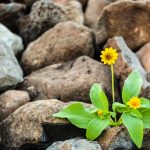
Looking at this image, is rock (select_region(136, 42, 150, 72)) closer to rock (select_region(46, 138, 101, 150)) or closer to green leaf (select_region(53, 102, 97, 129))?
green leaf (select_region(53, 102, 97, 129))

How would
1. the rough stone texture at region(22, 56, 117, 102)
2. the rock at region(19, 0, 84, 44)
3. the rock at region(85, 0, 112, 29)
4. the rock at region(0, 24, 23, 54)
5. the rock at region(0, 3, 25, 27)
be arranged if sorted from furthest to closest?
the rock at region(85, 0, 112, 29)
the rock at region(0, 3, 25, 27)
the rock at region(19, 0, 84, 44)
the rock at region(0, 24, 23, 54)
the rough stone texture at region(22, 56, 117, 102)

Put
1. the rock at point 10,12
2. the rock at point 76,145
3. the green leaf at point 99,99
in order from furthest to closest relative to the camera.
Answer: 1. the rock at point 10,12
2. the green leaf at point 99,99
3. the rock at point 76,145

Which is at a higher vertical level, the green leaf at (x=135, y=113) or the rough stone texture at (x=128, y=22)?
the rough stone texture at (x=128, y=22)

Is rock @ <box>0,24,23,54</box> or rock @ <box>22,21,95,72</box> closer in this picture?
rock @ <box>22,21,95,72</box>

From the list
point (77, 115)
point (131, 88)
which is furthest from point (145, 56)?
point (77, 115)

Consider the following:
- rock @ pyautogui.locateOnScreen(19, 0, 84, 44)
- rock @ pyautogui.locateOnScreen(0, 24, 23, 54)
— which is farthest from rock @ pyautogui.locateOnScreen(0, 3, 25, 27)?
rock @ pyautogui.locateOnScreen(0, 24, 23, 54)

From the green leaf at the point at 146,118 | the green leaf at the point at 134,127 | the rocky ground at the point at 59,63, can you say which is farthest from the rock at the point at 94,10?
the green leaf at the point at 134,127

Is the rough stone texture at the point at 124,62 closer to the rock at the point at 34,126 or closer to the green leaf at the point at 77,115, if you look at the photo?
the green leaf at the point at 77,115
